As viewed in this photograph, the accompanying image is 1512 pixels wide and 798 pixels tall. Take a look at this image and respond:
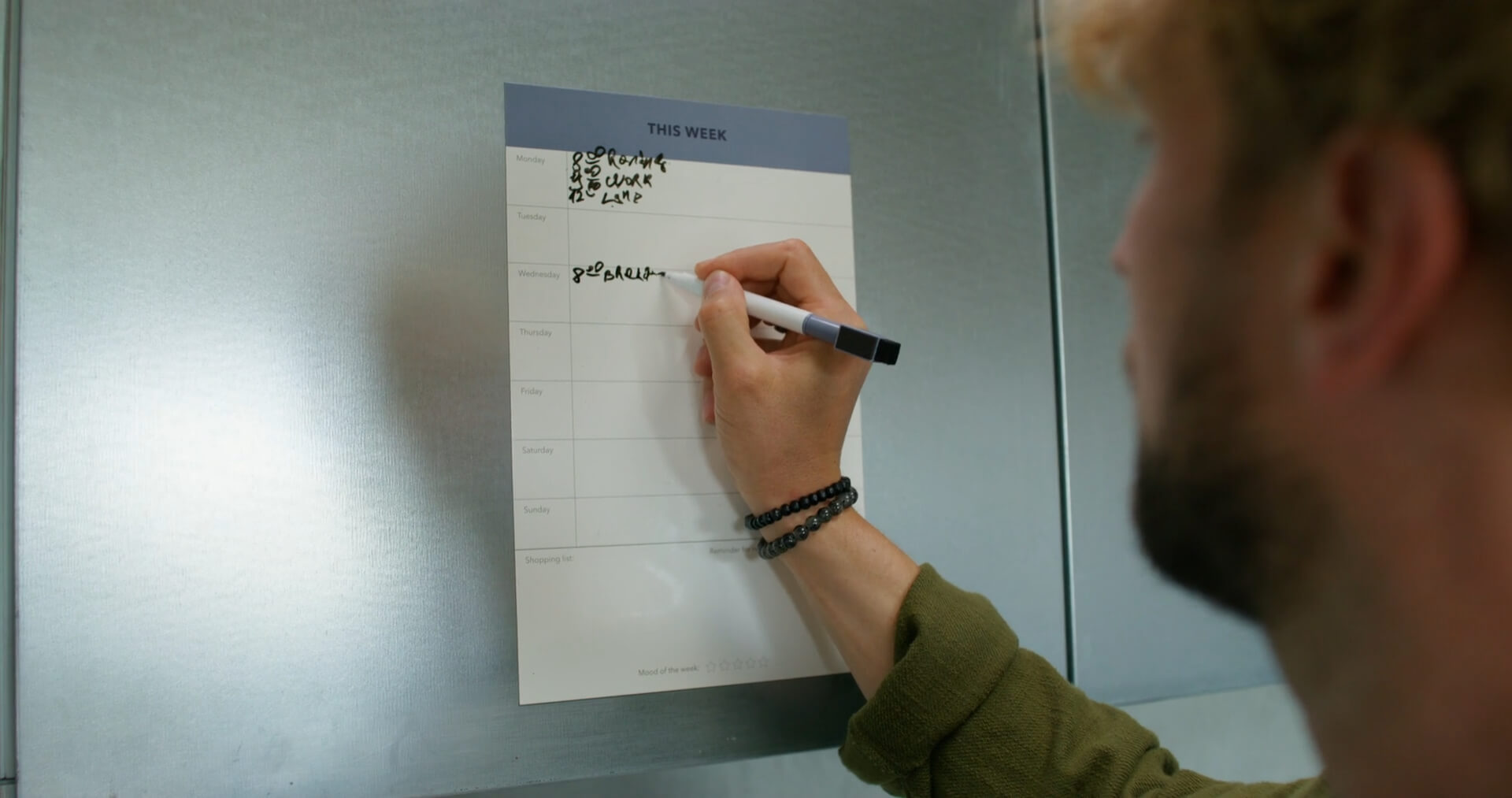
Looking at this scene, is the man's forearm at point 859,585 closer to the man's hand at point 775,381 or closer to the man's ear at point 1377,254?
the man's hand at point 775,381

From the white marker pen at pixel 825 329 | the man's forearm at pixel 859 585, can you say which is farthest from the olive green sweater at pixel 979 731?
the white marker pen at pixel 825 329

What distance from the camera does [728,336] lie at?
579 mm

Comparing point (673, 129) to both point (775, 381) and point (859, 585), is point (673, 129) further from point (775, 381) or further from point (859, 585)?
point (859, 585)

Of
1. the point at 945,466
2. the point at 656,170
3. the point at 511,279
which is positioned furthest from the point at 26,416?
the point at 945,466

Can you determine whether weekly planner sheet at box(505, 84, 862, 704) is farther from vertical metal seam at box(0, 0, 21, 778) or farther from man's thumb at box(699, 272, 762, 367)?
vertical metal seam at box(0, 0, 21, 778)

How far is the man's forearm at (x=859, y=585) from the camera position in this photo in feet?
1.95

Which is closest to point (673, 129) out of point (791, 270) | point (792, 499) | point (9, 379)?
point (791, 270)

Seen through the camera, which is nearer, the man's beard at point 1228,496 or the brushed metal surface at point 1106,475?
the man's beard at point 1228,496

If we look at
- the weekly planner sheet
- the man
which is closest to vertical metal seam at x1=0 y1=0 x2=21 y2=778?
the weekly planner sheet

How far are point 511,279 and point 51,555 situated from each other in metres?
0.29

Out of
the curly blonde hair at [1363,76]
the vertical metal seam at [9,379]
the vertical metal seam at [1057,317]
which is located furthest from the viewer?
the vertical metal seam at [1057,317]

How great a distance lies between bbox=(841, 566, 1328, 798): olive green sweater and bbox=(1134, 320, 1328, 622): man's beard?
7.4 inches

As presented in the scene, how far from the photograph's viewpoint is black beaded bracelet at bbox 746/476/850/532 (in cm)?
60

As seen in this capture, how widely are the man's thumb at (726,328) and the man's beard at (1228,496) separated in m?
0.25
